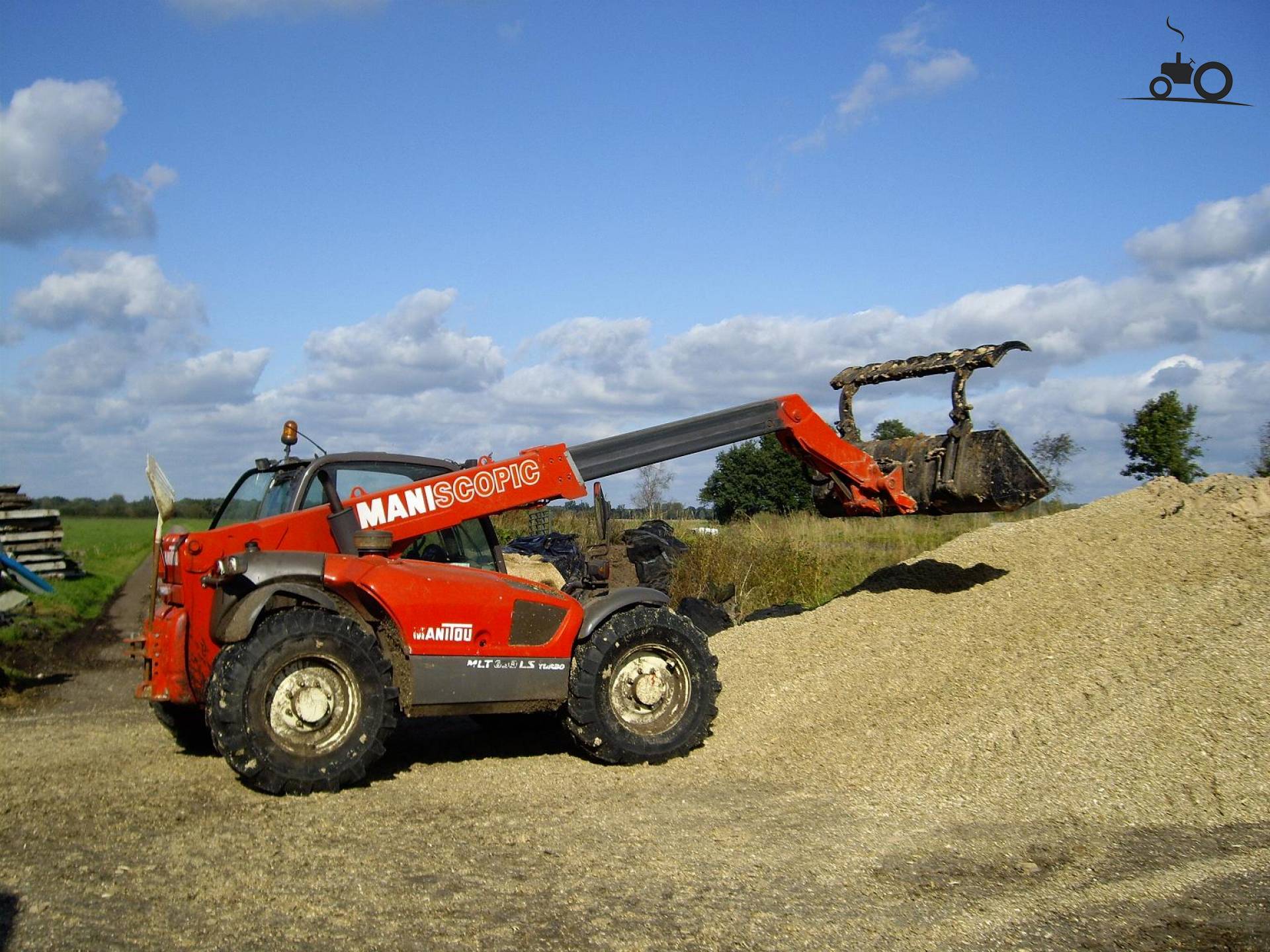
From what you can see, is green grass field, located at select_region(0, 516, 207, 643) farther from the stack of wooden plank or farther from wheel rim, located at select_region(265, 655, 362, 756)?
wheel rim, located at select_region(265, 655, 362, 756)

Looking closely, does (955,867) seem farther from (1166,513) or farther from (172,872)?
(1166,513)

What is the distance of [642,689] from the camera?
783cm

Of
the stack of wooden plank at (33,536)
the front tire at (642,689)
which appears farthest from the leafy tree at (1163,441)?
the stack of wooden plank at (33,536)

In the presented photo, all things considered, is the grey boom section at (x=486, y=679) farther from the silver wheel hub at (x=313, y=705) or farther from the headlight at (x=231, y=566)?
the headlight at (x=231, y=566)

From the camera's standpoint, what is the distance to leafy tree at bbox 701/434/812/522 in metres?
27.5

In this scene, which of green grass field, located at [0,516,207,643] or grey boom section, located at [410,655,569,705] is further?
green grass field, located at [0,516,207,643]

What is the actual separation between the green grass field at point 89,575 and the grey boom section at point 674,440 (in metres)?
3.19

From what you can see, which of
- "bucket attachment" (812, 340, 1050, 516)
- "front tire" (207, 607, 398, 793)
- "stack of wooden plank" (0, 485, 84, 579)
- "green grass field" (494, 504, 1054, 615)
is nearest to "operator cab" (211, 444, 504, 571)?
"front tire" (207, 607, 398, 793)

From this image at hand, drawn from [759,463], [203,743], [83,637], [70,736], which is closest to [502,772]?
[203,743]

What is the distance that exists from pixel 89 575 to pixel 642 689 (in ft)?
74.2

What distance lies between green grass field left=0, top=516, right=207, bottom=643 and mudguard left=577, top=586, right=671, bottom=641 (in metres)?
3.25

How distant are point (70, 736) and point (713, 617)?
6.68 metres

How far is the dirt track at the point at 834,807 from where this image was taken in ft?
15.1

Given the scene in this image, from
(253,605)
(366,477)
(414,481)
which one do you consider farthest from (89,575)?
(253,605)
